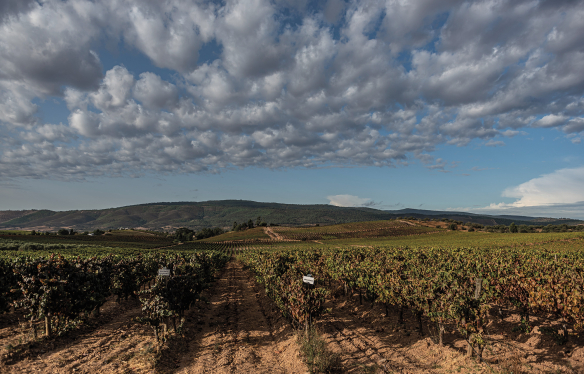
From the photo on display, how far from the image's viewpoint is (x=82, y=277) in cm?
1134

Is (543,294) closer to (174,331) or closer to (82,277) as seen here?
(174,331)

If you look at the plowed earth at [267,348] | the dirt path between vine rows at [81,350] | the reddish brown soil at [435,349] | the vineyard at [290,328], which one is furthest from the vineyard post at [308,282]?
the dirt path between vine rows at [81,350]

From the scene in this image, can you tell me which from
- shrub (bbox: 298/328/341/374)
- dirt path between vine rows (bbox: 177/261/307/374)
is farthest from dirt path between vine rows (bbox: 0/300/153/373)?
shrub (bbox: 298/328/341/374)

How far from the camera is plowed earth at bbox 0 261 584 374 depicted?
8.49m

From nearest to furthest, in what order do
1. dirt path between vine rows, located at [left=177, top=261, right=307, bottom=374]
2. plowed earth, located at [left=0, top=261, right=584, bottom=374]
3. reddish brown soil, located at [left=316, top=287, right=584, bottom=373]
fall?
reddish brown soil, located at [left=316, top=287, right=584, bottom=373] → plowed earth, located at [left=0, top=261, right=584, bottom=374] → dirt path between vine rows, located at [left=177, top=261, right=307, bottom=374]

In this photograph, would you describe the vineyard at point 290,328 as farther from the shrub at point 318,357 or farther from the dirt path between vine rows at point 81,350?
the shrub at point 318,357

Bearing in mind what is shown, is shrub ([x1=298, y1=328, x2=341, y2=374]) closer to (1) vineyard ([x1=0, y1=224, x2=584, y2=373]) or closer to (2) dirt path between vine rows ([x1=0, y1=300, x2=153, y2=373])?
(1) vineyard ([x1=0, y1=224, x2=584, y2=373])

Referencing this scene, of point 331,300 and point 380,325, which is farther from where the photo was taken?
point 331,300

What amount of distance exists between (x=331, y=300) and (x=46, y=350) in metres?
14.5

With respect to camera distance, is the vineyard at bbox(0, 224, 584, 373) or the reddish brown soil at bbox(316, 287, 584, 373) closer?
the reddish brown soil at bbox(316, 287, 584, 373)

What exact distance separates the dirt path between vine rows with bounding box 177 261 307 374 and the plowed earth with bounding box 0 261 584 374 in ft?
0.12

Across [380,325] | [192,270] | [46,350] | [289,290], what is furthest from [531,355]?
[46,350]

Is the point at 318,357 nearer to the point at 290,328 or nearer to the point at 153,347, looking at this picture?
the point at 290,328

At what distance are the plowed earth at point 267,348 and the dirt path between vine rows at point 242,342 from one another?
37mm
